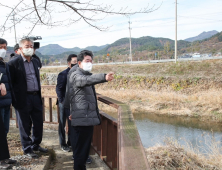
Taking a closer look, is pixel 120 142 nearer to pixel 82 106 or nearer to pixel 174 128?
pixel 82 106

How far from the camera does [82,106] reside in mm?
2193

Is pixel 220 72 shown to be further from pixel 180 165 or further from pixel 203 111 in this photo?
pixel 180 165

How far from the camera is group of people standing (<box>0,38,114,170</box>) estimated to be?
2.21m

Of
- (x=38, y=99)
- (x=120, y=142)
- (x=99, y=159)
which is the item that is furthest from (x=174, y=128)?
(x=120, y=142)

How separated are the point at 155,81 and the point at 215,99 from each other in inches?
227

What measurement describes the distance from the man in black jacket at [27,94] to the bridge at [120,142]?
2.63 ft

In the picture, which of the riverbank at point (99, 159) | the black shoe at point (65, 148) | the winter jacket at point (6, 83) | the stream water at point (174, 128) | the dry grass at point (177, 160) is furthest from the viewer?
the stream water at point (174, 128)

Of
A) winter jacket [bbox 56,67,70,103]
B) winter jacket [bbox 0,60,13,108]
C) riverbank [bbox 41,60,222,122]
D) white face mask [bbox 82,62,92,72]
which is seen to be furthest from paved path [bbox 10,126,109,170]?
riverbank [bbox 41,60,222,122]

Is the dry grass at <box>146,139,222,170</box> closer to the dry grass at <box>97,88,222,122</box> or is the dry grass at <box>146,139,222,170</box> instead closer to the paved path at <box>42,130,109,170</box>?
the paved path at <box>42,130,109,170</box>

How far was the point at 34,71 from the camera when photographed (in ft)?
9.77

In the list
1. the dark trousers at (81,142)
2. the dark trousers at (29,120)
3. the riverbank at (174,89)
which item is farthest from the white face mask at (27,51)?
the riverbank at (174,89)

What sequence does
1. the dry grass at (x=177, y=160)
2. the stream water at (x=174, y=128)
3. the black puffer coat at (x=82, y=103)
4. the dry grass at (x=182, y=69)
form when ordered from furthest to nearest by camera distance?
the dry grass at (x=182, y=69), the stream water at (x=174, y=128), the dry grass at (x=177, y=160), the black puffer coat at (x=82, y=103)

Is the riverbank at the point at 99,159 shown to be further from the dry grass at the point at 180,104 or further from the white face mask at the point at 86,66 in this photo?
the dry grass at the point at 180,104

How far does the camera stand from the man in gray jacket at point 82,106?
86.5 inches
